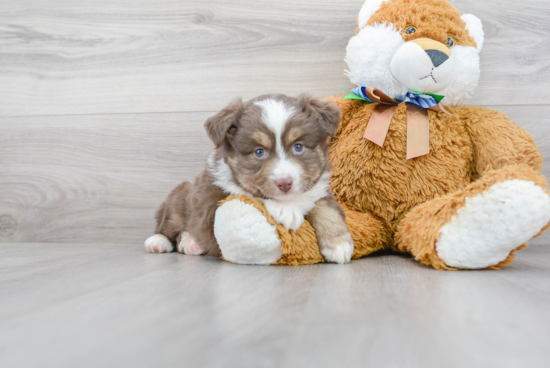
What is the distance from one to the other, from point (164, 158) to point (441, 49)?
1511 millimetres

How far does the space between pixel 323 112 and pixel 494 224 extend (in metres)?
0.69

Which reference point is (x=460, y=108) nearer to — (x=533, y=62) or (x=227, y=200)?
(x=533, y=62)

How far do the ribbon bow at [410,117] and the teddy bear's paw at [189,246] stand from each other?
851 millimetres

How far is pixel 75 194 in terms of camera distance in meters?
2.55

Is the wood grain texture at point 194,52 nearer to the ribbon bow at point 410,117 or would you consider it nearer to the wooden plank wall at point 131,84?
the wooden plank wall at point 131,84

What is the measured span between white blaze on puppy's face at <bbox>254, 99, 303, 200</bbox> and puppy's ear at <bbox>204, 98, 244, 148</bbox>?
99 millimetres

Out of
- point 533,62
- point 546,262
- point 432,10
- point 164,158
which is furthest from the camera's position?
point 164,158

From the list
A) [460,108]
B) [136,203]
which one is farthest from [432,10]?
[136,203]

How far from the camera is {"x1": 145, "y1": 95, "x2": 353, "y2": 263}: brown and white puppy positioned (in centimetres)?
156

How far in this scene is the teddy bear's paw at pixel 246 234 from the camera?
4.94 ft

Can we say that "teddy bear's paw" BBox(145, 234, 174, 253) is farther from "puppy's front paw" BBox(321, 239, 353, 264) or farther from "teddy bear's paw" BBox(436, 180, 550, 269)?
"teddy bear's paw" BBox(436, 180, 550, 269)

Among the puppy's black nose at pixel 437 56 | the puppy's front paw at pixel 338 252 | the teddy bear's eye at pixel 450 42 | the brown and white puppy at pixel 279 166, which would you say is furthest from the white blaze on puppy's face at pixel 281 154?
the teddy bear's eye at pixel 450 42

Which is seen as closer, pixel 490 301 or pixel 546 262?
pixel 490 301

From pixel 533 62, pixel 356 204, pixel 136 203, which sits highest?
pixel 533 62
